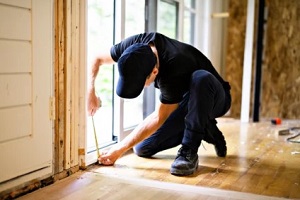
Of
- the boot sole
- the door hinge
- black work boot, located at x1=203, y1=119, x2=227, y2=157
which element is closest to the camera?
the door hinge

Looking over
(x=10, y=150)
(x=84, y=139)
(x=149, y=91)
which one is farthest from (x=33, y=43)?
(x=149, y=91)

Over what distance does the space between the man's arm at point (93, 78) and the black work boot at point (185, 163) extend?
21.1 inches

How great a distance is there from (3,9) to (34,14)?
0.18m

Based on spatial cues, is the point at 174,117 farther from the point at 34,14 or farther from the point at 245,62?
the point at 245,62

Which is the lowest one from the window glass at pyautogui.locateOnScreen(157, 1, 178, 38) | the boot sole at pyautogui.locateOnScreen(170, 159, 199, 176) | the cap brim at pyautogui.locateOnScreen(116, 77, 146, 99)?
the boot sole at pyautogui.locateOnScreen(170, 159, 199, 176)

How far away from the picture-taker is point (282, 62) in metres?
4.29

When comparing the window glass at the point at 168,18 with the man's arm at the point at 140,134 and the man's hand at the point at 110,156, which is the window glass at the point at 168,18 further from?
the man's hand at the point at 110,156

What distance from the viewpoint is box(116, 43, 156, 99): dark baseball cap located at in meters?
1.75

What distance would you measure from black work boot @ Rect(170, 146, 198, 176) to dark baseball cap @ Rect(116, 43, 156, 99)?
1.63ft

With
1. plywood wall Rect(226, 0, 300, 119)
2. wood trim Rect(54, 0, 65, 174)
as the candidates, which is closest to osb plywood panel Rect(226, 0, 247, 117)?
plywood wall Rect(226, 0, 300, 119)

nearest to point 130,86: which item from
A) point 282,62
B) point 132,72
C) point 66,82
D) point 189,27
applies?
Result: point 132,72

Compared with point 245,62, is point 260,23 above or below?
above

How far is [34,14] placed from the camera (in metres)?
1.71

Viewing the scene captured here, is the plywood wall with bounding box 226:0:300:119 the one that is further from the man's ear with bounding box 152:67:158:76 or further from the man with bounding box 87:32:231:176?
the man's ear with bounding box 152:67:158:76
